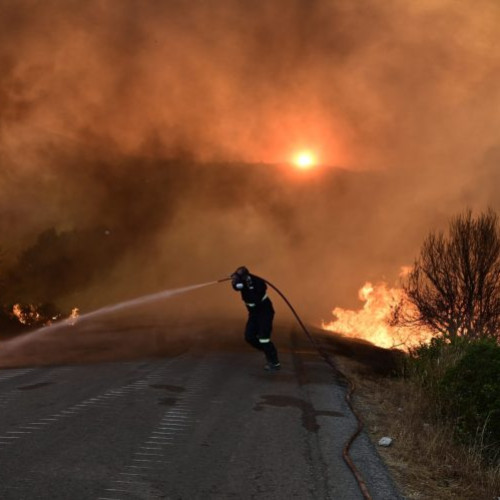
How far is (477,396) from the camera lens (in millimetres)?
5820

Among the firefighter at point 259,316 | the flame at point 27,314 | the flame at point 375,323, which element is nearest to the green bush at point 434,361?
the firefighter at point 259,316

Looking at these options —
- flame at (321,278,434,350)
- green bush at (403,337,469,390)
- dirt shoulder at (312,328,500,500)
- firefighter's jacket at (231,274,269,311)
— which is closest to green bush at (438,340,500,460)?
dirt shoulder at (312,328,500,500)

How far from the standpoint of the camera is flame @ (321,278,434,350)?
33.4 metres

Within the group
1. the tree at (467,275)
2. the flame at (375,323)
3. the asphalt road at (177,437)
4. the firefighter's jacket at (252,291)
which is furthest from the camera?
the flame at (375,323)

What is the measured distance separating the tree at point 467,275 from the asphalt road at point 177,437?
2004 cm

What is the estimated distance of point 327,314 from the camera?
52781mm

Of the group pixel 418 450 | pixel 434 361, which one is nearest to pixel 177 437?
pixel 418 450

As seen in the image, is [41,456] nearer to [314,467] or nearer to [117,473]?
[117,473]

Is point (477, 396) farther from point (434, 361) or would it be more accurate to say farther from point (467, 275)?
point (467, 275)

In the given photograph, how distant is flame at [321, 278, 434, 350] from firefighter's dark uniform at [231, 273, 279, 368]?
2287cm

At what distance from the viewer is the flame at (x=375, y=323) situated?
110ft

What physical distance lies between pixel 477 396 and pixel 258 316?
398 cm

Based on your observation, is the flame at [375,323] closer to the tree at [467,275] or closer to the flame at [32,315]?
the tree at [467,275]

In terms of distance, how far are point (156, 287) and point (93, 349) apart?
36.6 meters
